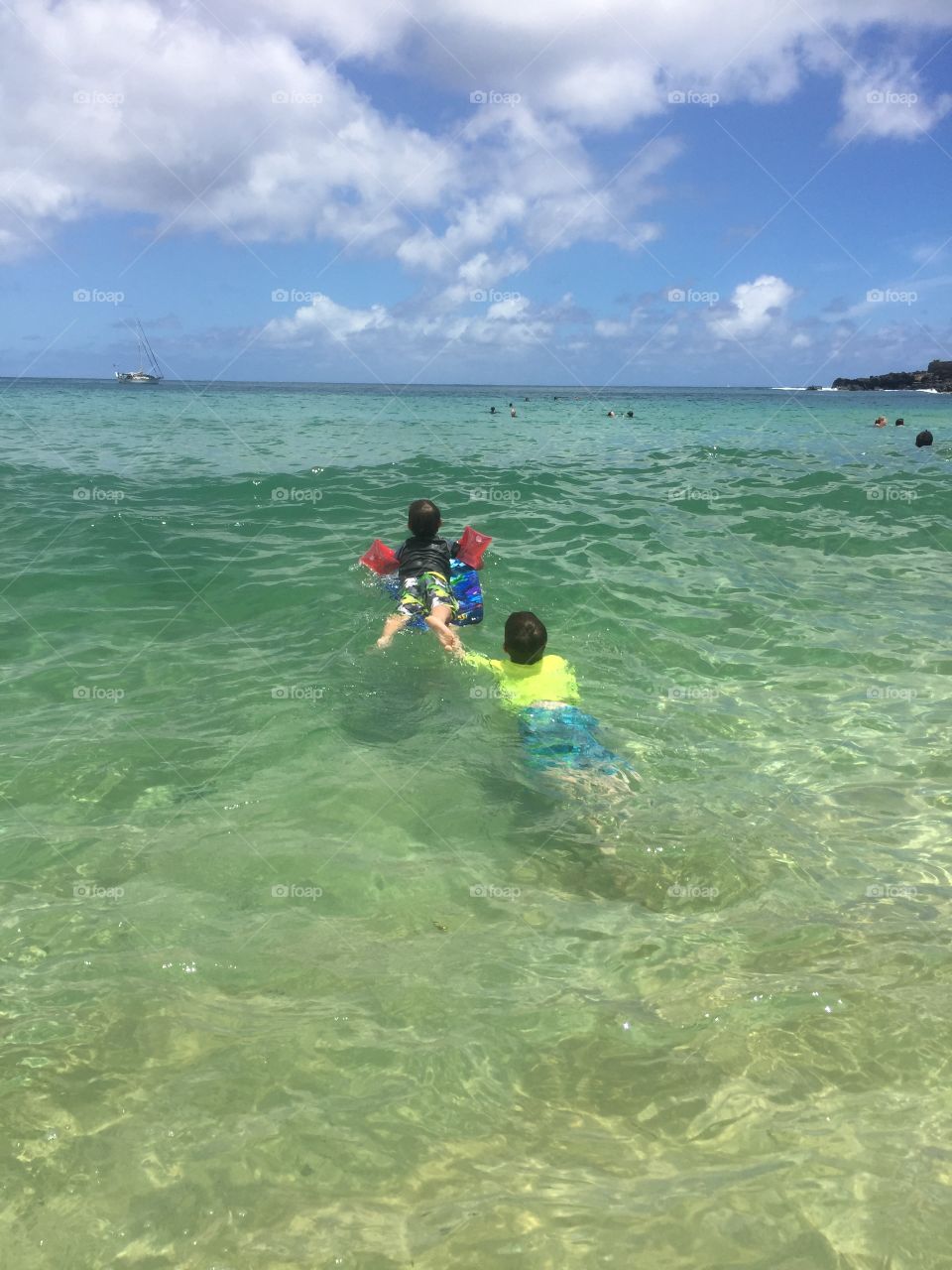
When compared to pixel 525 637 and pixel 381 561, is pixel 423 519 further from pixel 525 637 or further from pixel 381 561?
pixel 525 637

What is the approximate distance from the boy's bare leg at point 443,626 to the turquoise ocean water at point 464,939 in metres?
0.26

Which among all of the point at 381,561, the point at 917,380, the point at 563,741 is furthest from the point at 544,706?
the point at 917,380

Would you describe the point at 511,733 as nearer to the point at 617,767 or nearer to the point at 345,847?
the point at 617,767

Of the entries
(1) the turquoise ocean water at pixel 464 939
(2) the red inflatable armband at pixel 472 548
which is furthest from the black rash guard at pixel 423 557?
(1) the turquoise ocean water at pixel 464 939

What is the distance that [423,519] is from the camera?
10.4 meters

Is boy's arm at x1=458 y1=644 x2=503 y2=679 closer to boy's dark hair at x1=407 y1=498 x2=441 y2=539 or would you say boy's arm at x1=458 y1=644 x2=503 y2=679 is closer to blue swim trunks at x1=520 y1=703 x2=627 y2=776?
blue swim trunks at x1=520 y1=703 x2=627 y2=776

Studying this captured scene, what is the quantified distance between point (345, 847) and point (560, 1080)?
7.84ft

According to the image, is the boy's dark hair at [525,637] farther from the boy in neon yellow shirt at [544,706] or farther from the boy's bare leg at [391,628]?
the boy's bare leg at [391,628]

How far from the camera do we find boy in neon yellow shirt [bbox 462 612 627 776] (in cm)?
636

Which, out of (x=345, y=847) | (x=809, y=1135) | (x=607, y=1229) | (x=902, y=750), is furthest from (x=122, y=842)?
(x=902, y=750)

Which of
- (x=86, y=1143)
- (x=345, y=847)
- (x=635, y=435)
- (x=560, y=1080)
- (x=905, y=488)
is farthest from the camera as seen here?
(x=635, y=435)

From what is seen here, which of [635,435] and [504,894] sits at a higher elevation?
[635,435]

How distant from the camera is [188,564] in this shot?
41.0 ft

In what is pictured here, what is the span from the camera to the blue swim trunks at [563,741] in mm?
6312
